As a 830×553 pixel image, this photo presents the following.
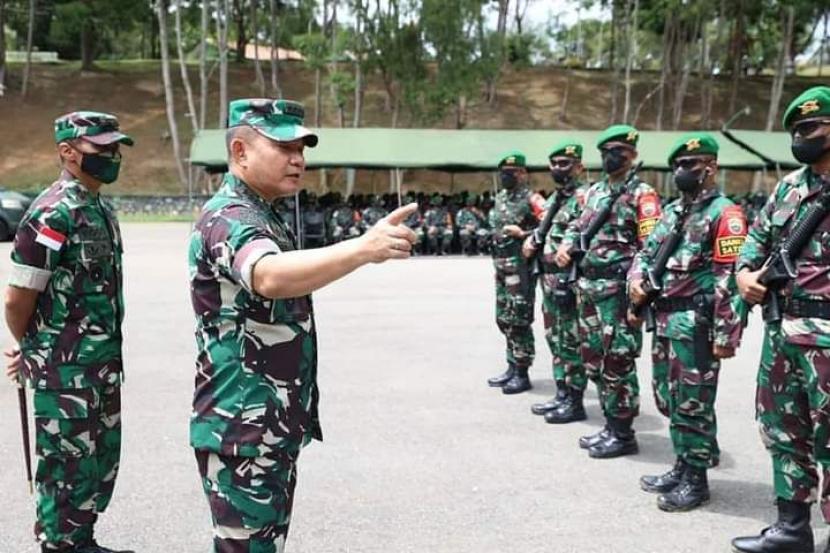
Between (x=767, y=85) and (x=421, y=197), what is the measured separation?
3320 cm

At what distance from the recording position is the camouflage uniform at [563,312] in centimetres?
546

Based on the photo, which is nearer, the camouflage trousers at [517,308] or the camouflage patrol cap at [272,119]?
the camouflage patrol cap at [272,119]

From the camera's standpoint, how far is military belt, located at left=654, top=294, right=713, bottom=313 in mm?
3895

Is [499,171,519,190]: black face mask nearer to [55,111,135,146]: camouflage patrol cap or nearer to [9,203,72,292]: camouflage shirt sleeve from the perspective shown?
[55,111,135,146]: camouflage patrol cap

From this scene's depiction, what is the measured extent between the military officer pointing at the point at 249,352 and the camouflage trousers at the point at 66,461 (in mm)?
984

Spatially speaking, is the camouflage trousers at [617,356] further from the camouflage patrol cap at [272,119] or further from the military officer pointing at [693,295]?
the camouflage patrol cap at [272,119]

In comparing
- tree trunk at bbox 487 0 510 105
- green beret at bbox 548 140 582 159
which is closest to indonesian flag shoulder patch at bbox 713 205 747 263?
green beret at bbox 548 140 582 159

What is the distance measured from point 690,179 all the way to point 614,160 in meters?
0.80

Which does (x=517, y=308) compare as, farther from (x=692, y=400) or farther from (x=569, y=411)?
(x=692, y=400)

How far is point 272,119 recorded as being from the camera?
7.44ft

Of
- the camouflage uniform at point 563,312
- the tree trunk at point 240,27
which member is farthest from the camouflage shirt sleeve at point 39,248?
the tree trunk at point 240,27

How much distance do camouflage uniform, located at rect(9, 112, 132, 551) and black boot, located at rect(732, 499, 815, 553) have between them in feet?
9.30

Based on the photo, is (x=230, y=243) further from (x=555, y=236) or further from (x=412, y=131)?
(x=412, y=131)

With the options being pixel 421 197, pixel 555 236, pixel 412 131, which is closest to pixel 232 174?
pixel 555 236
